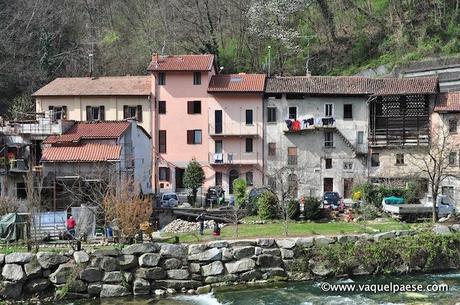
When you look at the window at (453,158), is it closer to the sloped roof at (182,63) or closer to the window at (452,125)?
the window at (452,125)

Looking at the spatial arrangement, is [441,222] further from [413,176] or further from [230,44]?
[230,44]

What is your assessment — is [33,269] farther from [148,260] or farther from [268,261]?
[268,261]

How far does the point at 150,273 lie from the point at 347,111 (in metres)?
28.0

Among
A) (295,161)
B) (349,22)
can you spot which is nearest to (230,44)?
(349,22)

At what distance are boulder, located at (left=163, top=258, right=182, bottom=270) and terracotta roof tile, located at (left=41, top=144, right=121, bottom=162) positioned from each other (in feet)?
35.2

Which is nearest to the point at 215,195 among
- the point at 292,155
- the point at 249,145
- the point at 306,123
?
the point at 249,145

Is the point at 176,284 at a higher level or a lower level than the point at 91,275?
lower

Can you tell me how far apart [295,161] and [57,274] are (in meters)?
27.2

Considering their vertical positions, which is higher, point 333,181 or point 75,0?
point 75,0

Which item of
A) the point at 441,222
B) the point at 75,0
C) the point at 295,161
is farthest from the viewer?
the point at 75,0

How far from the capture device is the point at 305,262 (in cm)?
3116

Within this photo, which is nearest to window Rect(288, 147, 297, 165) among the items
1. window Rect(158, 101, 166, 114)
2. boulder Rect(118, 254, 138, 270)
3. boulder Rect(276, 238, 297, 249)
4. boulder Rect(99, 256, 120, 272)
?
window Rect(158, 101, 166, 114)

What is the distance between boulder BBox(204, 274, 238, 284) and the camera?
30.0 metres

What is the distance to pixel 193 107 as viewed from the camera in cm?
5322
